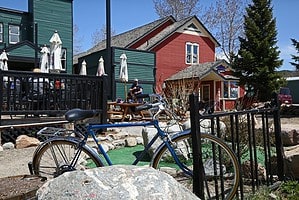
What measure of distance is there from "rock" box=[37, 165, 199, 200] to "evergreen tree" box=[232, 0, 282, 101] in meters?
24.4

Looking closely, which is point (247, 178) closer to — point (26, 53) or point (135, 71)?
point (135, 71)

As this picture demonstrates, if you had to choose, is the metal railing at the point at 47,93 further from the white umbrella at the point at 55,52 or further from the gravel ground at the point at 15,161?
the white umbrella at the point at 55,52

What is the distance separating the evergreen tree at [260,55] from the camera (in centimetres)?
2550

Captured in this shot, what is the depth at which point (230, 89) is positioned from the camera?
85.5ft

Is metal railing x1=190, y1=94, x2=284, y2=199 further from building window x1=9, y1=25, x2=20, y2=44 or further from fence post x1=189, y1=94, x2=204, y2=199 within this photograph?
building window x1=9, y1=25, x2=20, y2=44

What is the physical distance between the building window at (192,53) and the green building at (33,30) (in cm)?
898

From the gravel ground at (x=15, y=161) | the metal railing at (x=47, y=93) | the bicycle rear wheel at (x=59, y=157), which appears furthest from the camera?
the metal railing at (x=47, y=93)

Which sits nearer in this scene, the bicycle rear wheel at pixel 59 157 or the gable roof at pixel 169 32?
the bicycle rear wheel at pixel 59 157

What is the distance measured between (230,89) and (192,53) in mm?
4071

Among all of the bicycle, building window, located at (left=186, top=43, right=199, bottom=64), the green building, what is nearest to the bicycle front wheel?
the bicycle

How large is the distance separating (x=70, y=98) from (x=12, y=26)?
48.1ft

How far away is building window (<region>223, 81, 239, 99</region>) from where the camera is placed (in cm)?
2550

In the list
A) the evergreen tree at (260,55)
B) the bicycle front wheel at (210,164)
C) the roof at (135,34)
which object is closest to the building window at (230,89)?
the evergreen tree at (260,55)

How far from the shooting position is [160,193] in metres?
1.96
